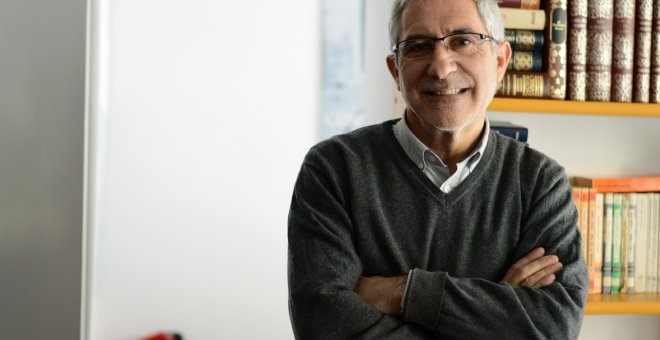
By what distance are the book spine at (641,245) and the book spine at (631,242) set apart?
0.04 feet

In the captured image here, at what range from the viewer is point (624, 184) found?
1.91 m

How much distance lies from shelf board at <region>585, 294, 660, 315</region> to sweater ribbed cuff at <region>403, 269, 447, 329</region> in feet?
2.29

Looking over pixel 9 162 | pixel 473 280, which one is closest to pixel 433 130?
pixel 473 280

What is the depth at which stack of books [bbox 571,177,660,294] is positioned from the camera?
1875 millimetres

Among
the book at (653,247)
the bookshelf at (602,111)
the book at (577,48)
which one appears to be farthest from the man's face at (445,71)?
the book at (653,247)

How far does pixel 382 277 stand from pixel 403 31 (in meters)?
0.47

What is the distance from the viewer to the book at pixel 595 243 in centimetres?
187

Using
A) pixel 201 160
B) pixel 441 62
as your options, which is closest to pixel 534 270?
pixel 441 62

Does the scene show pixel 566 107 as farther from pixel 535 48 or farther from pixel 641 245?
pixel 641 245

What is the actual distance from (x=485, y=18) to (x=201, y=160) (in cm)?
100

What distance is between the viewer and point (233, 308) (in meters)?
2.14

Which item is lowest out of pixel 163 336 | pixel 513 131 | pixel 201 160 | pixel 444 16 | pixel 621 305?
pixel 163 336

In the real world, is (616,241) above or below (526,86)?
below

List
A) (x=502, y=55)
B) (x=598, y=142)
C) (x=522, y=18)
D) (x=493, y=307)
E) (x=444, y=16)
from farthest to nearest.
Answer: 1. (x=598, y=142)
2. (x=522, y=18)
3. (x=502, y=55)
4. (x=444, y=16)
5. (x=493, y=307)
